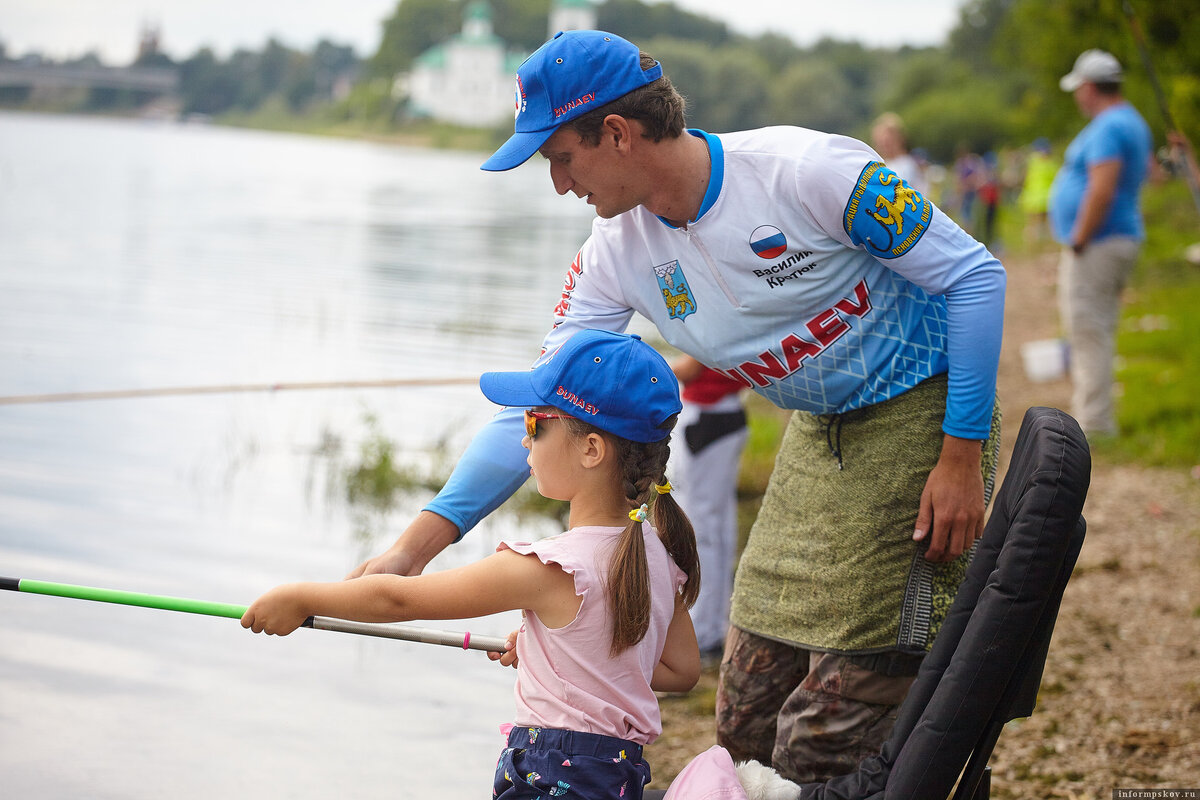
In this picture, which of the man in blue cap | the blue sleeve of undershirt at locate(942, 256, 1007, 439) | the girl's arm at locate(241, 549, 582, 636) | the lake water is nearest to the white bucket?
the lake water

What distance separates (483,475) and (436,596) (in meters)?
0.42

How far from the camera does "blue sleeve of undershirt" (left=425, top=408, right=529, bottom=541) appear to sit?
239 cm

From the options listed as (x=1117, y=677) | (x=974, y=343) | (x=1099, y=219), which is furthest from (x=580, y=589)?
(x=1099, y=219)

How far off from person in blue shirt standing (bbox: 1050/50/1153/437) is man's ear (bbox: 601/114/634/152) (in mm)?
5409

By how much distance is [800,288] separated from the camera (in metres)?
2.30

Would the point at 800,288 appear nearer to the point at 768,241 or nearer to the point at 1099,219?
the point at 768,241

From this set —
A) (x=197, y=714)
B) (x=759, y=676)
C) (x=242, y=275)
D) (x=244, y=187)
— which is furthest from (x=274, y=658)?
(x=244, y=187)

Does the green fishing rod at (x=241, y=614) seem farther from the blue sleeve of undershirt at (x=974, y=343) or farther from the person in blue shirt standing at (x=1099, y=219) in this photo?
the person in blue shirt standing at (x=1099, y=219)

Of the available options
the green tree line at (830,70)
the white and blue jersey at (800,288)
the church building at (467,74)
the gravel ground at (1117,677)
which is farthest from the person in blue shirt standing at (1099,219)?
the church building at (467,74)

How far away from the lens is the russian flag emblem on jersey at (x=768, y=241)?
7.48 ft

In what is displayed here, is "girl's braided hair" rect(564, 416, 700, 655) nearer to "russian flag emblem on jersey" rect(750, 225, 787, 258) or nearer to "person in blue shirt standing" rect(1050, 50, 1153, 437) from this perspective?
"russian flag emblem on jersey" rect(750, 225, 787, 258)

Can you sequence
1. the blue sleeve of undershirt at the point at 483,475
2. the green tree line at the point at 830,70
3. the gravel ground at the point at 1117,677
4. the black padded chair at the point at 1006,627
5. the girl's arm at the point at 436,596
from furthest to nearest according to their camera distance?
1. the green tree line at the point at 830,70
2. the gravel ground at the point at 1117,677
3. the blue sleeve of undershirt at the point at 483,475
4. the girl's arm at the point at 436,596
5. the black padded chair at the point at 1006,627

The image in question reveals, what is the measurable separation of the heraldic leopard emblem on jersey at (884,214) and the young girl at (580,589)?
45 cm

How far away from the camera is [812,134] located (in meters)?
2.27
